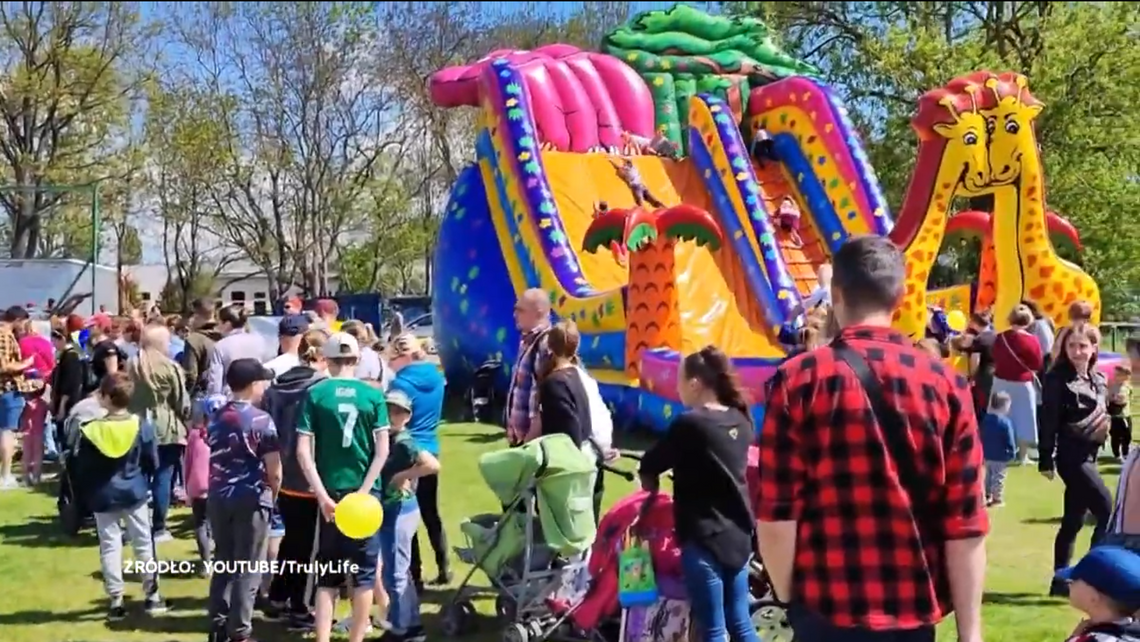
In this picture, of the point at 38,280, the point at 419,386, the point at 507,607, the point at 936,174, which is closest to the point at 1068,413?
the point at 507,607

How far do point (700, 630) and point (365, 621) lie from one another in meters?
1.54

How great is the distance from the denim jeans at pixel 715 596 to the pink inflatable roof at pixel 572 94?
958 centimetres

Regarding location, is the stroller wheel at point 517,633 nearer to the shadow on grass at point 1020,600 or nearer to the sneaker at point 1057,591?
the shadow on grass at point 1020,600

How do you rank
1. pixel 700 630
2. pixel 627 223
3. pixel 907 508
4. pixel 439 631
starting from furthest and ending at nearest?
pixel 627 223
pixel 439 631
pixel 700 630
pixel 907 508

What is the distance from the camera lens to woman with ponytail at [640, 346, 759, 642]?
404cm

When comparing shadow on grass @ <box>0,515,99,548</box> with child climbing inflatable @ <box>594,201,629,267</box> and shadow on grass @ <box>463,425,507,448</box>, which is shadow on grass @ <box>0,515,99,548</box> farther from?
child climbing inflatable @ <box>594,201,629,267</box>

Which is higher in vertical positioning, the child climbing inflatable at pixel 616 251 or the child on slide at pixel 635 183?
the child on slide at pixel 635 183

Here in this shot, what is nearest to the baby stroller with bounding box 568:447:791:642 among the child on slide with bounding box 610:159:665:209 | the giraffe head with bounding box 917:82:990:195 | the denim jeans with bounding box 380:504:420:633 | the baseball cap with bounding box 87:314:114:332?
the denim jeans with bounding box 380:504:420:633

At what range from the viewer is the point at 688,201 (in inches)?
530

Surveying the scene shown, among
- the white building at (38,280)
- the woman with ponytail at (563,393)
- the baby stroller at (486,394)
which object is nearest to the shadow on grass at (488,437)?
the baby stroller at (486,394)

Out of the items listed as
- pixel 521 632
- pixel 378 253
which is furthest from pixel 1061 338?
pixel 378 253

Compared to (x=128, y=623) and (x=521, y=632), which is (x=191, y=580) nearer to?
(x=128, y=623)

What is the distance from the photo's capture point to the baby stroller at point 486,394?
494 inches

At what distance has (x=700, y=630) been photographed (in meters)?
4.15
